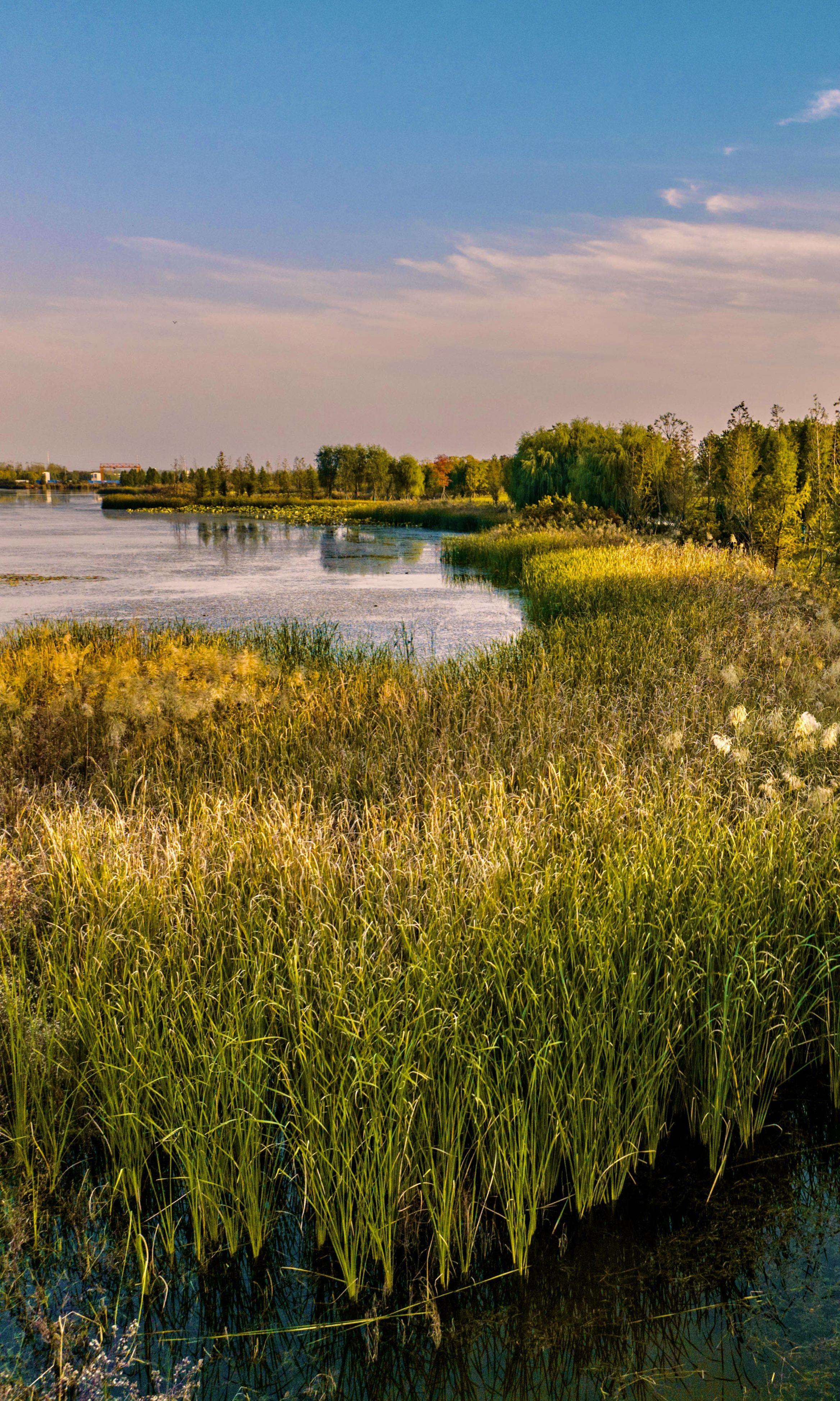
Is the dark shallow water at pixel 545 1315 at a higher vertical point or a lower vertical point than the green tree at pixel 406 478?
lower

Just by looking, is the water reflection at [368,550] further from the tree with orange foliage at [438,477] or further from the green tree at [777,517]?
the tree with orange foliage at [438,477]

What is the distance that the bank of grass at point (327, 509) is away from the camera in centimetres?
4178

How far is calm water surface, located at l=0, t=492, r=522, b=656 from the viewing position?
13477 millimetres

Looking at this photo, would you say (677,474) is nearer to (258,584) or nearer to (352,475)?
(258,584)

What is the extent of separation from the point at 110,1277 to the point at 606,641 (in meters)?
7.64

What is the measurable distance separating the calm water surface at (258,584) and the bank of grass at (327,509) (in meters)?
3.81

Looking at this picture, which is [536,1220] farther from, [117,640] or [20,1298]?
[117,640]

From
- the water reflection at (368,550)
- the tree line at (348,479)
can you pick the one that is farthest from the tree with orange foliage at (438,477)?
the water reflection at (368,550)

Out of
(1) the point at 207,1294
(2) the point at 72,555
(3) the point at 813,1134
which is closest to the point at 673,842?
(3) the point at 813,1134

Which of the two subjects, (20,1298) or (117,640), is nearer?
(20,1298)

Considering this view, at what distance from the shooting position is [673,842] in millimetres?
3613

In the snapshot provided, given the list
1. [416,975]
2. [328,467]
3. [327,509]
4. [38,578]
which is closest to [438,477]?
[328,467]

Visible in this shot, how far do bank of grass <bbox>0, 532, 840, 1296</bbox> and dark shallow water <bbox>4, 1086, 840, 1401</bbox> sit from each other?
0.10m

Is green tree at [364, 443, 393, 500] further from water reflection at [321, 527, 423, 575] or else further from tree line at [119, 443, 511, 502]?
water reflection at [321, 527, 423, 575]
